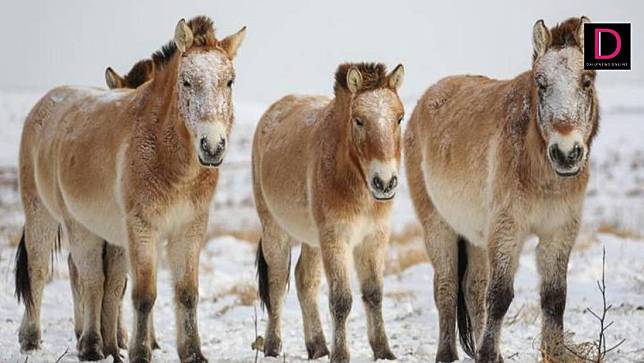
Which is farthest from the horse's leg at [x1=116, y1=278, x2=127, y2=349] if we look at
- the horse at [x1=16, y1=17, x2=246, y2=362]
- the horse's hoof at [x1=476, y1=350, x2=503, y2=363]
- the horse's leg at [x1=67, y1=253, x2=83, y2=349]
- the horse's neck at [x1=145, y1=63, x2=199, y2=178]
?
the horse's hoof at [x1=476, y1=350, x2=503, y2=363]

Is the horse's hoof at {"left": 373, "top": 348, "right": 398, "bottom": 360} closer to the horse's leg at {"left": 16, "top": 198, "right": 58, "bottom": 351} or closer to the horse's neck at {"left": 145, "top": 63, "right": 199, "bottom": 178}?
the horse's neck at {"left": 145, "top": 63, "right": 199, "bottom": 178}

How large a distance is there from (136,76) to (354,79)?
11.2ft

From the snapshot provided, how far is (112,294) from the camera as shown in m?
7.83

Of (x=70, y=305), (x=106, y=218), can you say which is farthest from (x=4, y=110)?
(x=106, y=218)

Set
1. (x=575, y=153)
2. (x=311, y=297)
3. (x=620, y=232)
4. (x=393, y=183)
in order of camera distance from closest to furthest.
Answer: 1. (x=575, y=153)
2. (x=393, y=183)
3. (x=311, y=297)
4. (x=620, y=232)

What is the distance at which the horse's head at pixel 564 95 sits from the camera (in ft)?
18.1

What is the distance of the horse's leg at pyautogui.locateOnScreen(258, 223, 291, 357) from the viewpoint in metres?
8.14

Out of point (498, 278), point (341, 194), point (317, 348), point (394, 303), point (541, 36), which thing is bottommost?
point (394, 303)

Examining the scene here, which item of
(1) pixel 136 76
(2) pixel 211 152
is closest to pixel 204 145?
(2) pixel 211 152

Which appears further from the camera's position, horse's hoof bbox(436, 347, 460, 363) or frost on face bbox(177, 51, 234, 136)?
horse's hoof bbox(436, 347, 460, 363)

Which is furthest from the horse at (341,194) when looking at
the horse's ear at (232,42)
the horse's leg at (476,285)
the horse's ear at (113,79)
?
the horse's ear at (113,79)

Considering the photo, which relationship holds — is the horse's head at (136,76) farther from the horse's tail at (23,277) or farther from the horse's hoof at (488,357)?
the horse's hoof at (488,357)

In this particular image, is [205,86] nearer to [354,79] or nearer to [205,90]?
[205,90]

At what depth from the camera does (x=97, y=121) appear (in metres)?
7.60
